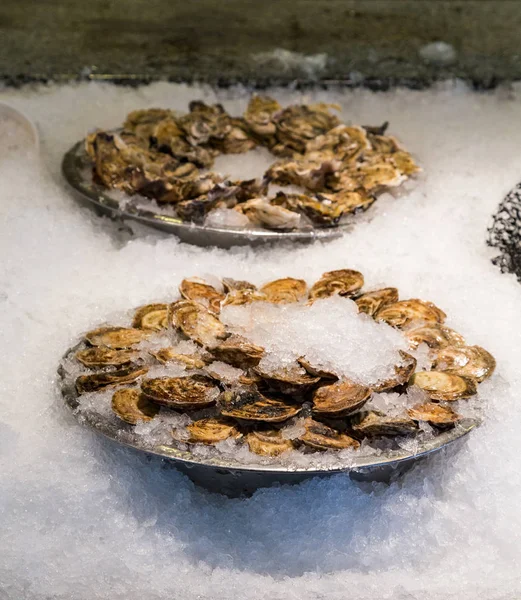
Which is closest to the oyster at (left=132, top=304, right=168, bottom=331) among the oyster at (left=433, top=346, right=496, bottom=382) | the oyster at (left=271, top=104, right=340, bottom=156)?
the oyster at (left=433, top=346, right=496, bottom=382)

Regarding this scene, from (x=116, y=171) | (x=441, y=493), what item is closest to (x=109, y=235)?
(x=116, y=171)

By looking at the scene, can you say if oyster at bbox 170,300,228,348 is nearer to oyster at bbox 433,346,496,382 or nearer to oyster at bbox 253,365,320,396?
oyster at bbox 253,365,320,396

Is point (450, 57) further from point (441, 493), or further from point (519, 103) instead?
point (441, 493)

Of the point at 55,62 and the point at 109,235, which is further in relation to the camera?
the point at 55,62

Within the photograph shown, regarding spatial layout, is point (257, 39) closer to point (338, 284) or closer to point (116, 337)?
point (338, 284)

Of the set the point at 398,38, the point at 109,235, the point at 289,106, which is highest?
the point at 398,38
